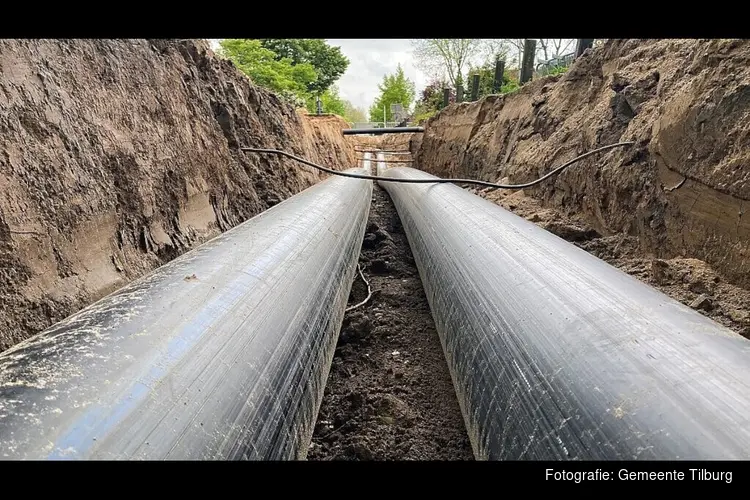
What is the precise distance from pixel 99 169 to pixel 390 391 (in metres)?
1.84

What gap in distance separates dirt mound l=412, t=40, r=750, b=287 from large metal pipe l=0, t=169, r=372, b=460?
1931 millimetres

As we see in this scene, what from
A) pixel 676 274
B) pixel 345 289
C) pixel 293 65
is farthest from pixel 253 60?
pixel 293 65

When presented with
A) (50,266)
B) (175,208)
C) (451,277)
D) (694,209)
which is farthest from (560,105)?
(50,266)

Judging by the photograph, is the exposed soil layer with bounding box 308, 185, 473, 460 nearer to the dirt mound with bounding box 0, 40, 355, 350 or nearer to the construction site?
the construction site

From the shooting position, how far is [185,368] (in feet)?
3.61

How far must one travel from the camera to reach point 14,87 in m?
1.75

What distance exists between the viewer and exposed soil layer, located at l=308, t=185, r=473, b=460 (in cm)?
187

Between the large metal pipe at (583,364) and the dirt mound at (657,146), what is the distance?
2.52ft

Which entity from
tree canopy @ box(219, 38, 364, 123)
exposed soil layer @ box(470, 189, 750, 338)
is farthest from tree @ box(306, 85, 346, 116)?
exposed soil layer @ box(470, 189, 750, 338)

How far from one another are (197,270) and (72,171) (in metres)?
0.89

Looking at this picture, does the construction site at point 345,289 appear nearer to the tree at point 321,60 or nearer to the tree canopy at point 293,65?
the tree canopy at point 293,65

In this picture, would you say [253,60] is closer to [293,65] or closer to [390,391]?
[390,391]

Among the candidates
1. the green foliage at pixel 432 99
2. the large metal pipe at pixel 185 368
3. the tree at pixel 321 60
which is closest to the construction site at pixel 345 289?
the large metal pipe at pixel 185 368

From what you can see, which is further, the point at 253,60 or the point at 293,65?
the point at 293,65
